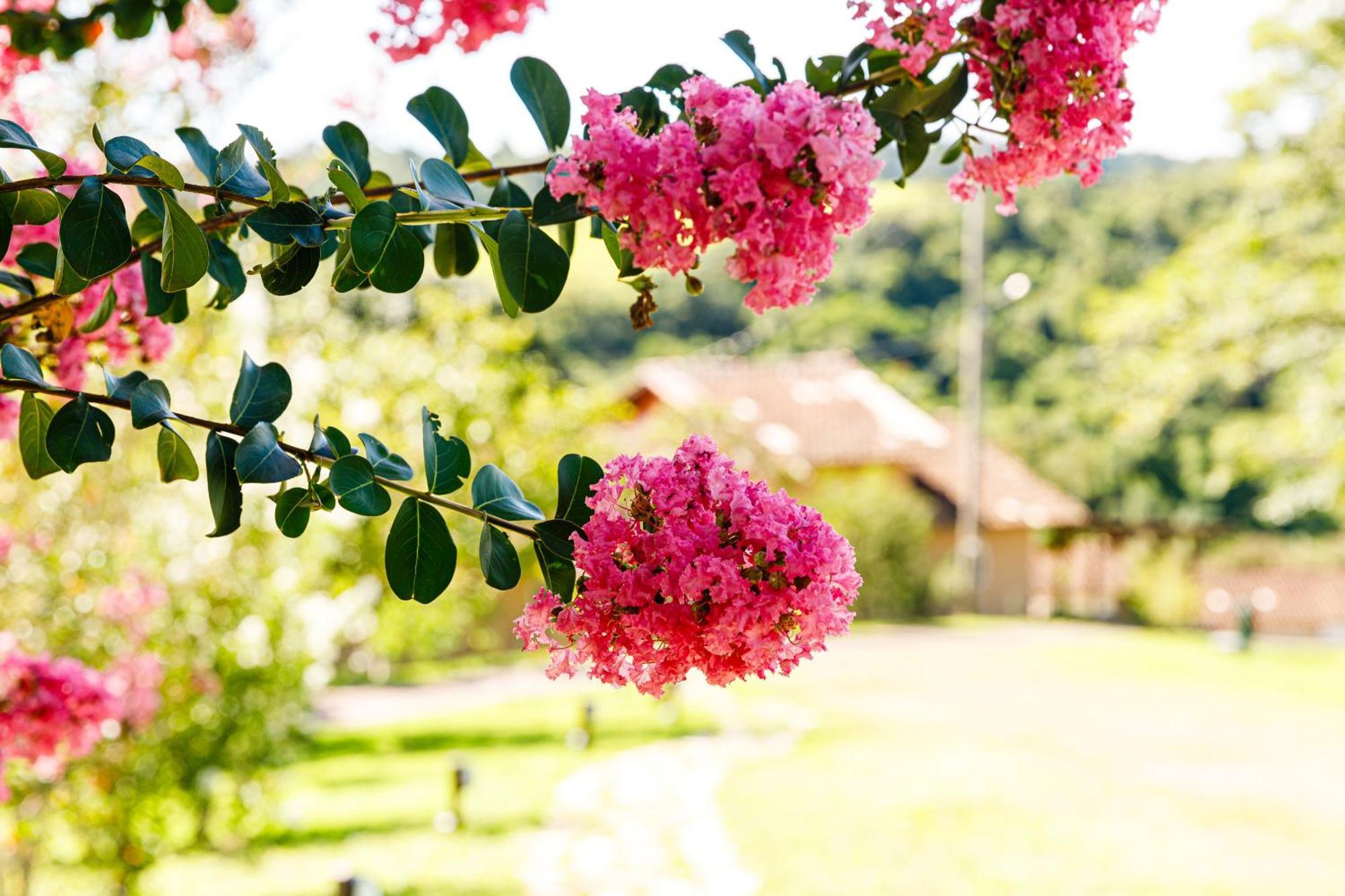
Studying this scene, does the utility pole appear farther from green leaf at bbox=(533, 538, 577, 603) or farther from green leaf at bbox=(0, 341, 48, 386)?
green leaf at bbox=(0, 341, 48, 386)

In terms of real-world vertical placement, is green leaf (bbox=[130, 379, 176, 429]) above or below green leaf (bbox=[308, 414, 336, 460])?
above

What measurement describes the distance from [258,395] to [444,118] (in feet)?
1.30

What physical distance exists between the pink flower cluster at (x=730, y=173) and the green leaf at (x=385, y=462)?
339 mm

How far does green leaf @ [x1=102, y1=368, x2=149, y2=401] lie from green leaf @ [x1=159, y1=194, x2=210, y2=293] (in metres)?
0.19

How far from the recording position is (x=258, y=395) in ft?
4.59

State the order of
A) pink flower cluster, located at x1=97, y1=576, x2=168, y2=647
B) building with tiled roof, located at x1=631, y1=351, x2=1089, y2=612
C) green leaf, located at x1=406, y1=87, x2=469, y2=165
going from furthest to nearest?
building with tiled roof, located at x1=631, y1=351, x2=1089, y2=612 < pink flower cluster, located at x1=97, y1=576, x2=168, y2=647 < green leaf, located at x1=406, y1=87, x2=469, y2=165

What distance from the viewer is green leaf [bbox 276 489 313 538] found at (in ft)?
4.28

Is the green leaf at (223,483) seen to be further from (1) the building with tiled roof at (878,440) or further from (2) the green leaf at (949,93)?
(1) the building with tiled roof at (878,440)

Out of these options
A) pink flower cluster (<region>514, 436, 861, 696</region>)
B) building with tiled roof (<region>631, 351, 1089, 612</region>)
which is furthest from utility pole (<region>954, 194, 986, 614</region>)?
pink flower cluster (<region>514, 436, 861, 696</region>)

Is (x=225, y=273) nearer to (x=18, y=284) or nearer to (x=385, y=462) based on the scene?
(x=18, y=284)

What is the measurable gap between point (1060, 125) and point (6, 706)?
221 centimetres

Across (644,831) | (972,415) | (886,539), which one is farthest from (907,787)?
(972,415)

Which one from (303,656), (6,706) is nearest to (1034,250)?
(303,656)

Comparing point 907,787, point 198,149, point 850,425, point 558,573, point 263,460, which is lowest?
point 907,787
